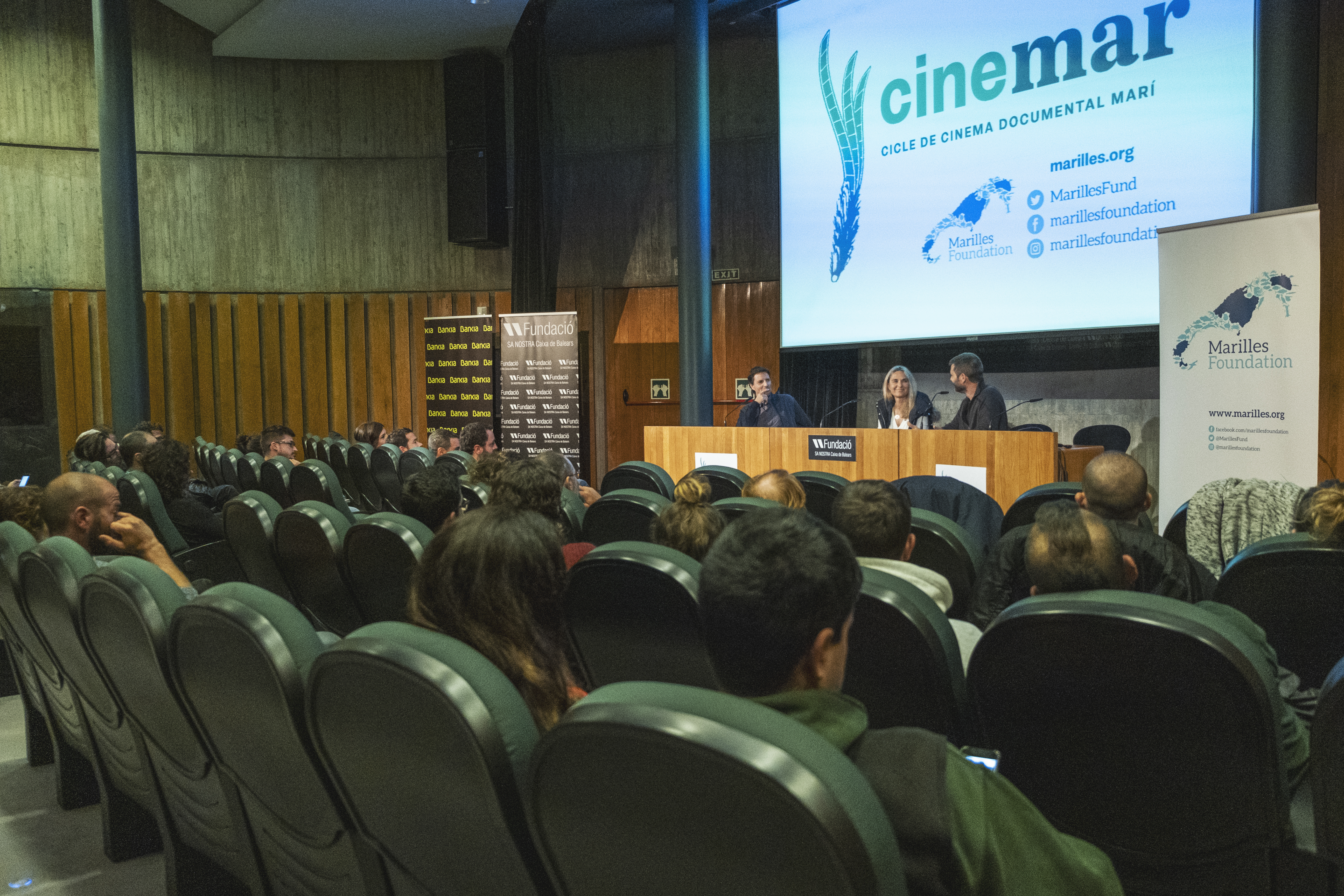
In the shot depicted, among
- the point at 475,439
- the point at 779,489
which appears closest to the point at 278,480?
the point at 475,439

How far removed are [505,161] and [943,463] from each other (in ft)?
25.1

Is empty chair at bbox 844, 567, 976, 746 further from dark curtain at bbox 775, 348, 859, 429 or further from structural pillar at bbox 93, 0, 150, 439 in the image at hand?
structural pillar at bbox 93, 0, 150, 439

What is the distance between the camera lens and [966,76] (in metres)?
7.02

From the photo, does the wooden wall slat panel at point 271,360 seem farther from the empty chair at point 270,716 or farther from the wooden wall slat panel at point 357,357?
the empty chair at point 270,716

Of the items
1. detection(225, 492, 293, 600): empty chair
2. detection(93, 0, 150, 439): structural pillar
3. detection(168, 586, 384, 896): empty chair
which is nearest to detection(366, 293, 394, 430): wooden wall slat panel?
detection(93, 0, 150, 439): structural pillar

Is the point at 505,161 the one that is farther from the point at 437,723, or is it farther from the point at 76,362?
the point at 437,723

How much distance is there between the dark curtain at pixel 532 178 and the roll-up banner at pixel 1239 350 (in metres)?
7.15

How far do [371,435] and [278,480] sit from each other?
3032mm

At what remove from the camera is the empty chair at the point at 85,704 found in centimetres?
202

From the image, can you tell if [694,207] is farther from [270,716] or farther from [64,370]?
[270,716]

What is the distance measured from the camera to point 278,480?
581cm

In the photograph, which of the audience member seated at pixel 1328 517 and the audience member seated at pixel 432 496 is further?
the audience member seated at pixel 432 496

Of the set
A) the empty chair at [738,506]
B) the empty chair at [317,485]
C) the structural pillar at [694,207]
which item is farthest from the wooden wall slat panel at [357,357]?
the empty chair at [738,506]

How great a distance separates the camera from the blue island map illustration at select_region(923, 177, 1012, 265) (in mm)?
6863
